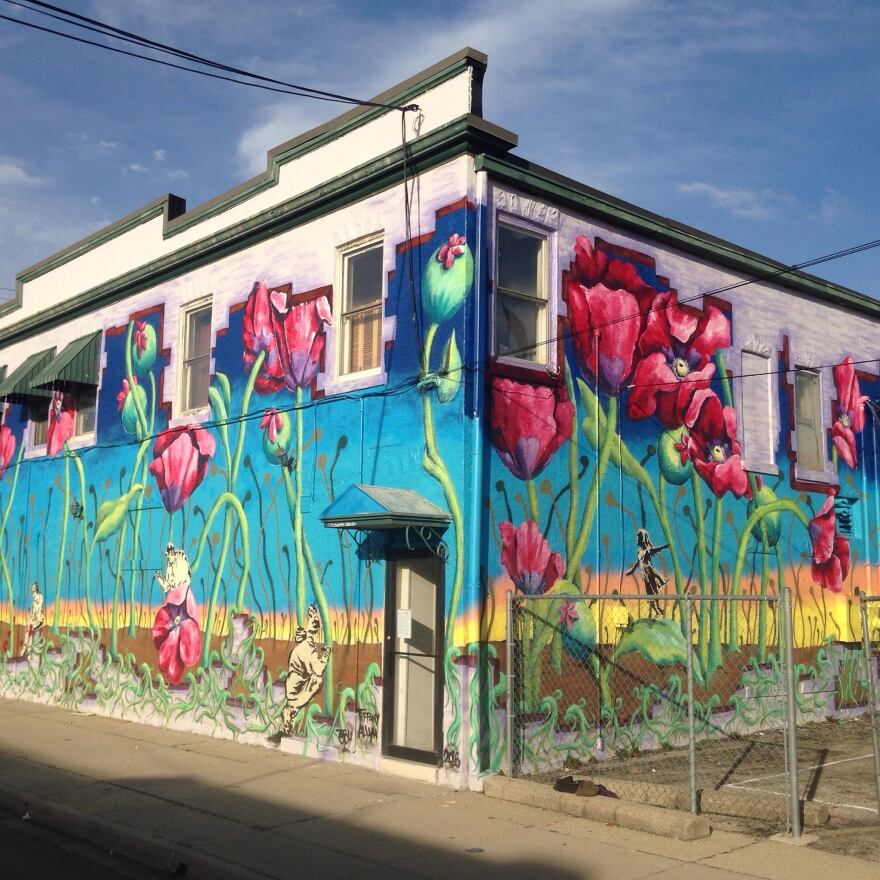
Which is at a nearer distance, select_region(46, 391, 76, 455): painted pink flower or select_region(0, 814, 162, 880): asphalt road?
select_region(0, 814, 162, 880): asphalt road

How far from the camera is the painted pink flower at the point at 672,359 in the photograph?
12625 mm

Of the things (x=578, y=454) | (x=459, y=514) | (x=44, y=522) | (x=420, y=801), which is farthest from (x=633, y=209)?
(x=44, y=522)

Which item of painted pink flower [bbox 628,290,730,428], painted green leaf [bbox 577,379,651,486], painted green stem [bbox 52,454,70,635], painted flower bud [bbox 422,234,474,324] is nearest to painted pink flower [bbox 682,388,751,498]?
painted pink flower [bbox 628,290,730,428]

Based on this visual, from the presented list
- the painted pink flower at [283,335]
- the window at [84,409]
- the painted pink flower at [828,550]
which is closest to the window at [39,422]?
the window at [84,409]

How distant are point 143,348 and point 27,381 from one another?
10.1 ft

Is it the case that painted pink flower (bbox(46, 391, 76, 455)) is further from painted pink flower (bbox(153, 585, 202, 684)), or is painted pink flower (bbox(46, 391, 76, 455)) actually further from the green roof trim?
the green roof trim

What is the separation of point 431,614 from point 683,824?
3712 mm

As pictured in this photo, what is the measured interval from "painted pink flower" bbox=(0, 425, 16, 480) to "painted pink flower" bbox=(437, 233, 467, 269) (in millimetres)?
11488

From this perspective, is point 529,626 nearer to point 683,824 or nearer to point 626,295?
point 683,824

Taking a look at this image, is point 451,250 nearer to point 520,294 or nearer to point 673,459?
point 520,294

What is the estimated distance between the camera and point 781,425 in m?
14.5

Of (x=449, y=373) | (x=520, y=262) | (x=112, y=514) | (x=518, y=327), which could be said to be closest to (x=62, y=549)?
(x=112, y=514)

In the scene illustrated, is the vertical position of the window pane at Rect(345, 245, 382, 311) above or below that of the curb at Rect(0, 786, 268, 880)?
above

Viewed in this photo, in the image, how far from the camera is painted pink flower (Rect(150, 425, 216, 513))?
14.3m
